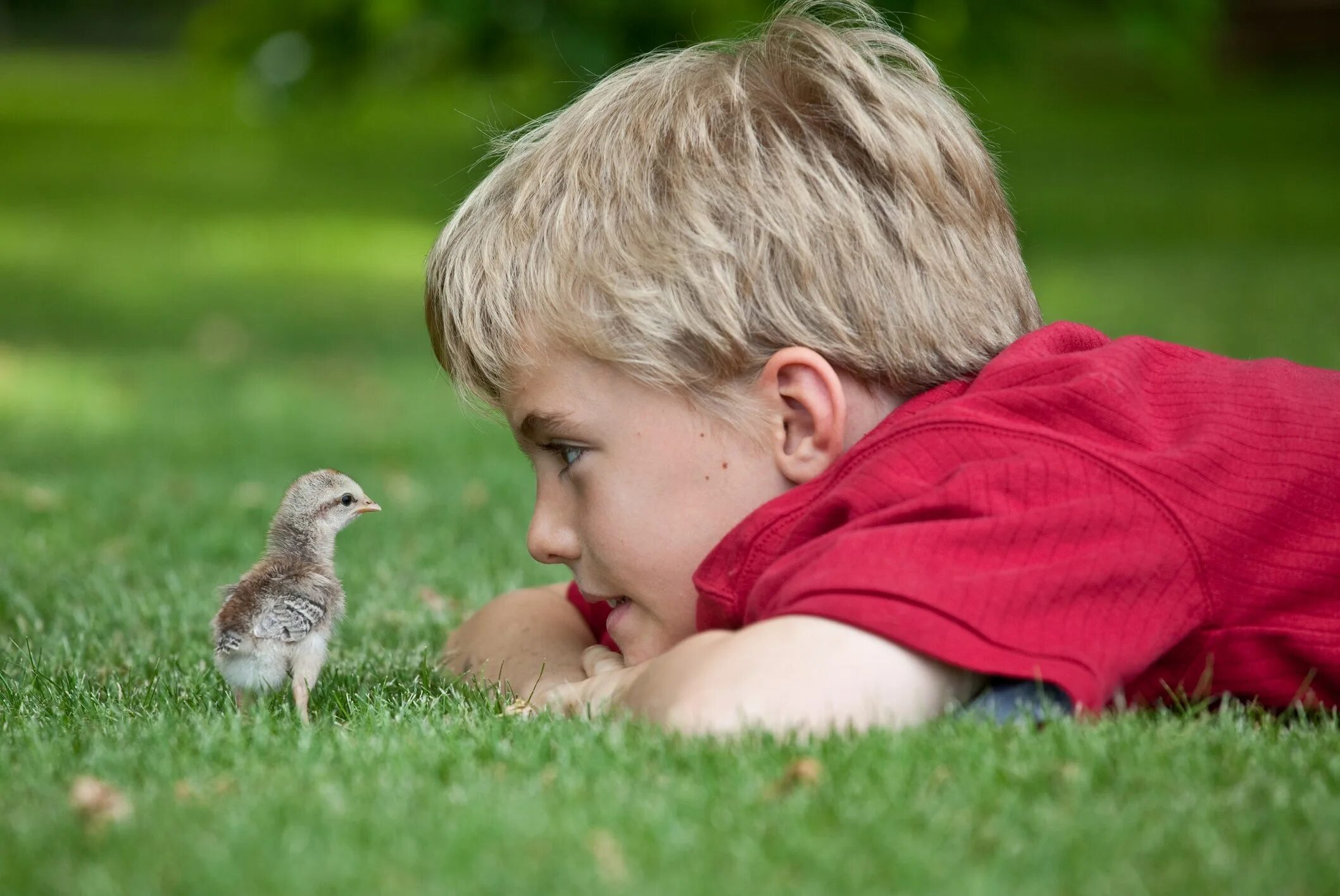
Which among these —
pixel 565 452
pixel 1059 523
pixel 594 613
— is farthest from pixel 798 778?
pixel 594 613

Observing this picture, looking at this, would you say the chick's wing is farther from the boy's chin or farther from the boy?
the boy's chin

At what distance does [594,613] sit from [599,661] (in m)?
0.42

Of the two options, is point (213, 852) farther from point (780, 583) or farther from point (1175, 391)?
point (1175, 391)

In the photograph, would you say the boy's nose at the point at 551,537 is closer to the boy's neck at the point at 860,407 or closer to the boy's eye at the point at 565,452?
the boy's eye at the point at 565,452

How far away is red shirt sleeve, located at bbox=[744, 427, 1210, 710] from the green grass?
144 millimetres

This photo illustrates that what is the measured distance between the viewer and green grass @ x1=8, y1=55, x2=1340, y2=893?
2.30 metres

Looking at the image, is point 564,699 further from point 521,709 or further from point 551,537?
point 551,537

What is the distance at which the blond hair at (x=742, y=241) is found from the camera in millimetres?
3297

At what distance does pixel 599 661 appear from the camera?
3.72 meters

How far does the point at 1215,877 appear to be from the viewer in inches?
88.6

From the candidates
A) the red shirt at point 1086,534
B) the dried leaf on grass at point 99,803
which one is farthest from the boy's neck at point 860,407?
the dried leaf on grass at point 99,803

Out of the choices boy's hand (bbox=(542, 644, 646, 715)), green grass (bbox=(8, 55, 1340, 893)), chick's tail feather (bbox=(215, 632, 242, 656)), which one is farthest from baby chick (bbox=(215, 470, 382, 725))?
boy's hand (bbox=(542, 644, 646, 715))

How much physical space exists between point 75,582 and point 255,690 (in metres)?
1.78

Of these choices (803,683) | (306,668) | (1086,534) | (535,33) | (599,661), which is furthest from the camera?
(535,33)
